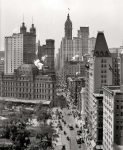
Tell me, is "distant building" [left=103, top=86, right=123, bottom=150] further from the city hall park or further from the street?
the city hall park

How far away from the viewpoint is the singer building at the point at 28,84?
13875cm

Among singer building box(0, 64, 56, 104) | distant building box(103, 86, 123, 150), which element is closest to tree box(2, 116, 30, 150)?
distant building box(103, 86, 123, 150)

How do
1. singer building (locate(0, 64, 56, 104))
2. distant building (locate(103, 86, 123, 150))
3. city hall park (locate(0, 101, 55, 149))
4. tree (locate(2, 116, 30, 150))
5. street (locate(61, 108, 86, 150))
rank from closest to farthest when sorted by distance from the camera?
distant building (locate(103, 86, 123, 150)), tree (locate(2, 116, 30, 150)), street (locate(61, 108, 86, 150)), city hall park (locate(0, 101, 55, 149)), singer building (locate(0, 64, 56, 104))

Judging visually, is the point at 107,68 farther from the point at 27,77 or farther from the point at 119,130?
the point at 27,77

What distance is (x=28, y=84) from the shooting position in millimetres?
143250

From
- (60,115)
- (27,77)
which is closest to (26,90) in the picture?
(27,77)

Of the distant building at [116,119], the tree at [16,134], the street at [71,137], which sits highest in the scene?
the distant building at [116,119]

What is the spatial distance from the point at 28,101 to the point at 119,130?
79.9 meters

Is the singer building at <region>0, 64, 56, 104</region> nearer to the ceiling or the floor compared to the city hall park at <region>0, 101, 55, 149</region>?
nearer to the ceiling

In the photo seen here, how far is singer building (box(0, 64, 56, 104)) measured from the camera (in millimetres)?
138750

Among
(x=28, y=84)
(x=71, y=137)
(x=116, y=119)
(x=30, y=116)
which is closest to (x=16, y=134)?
(x=71, y=137)

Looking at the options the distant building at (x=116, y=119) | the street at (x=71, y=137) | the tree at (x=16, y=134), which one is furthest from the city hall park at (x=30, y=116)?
the distant building at (x=116, y=119)

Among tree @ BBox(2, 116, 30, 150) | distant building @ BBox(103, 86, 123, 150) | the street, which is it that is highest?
distant building @ BBox(103, 86, 123, 150)

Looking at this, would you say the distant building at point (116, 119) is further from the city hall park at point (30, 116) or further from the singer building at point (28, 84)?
the singer building at point (28, 84)
